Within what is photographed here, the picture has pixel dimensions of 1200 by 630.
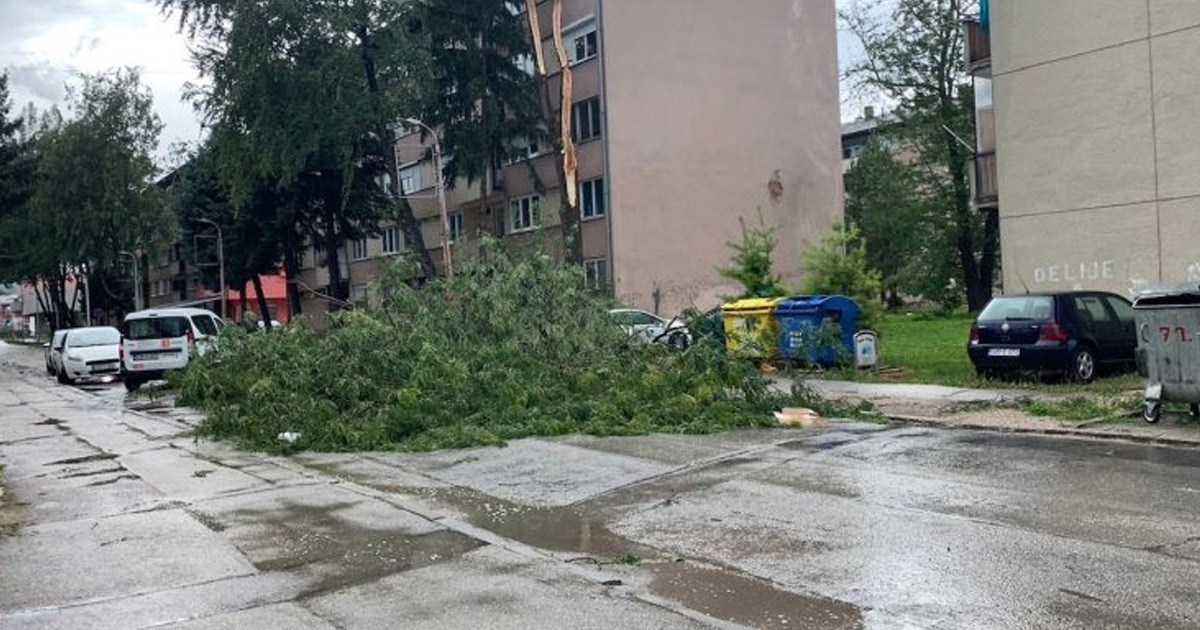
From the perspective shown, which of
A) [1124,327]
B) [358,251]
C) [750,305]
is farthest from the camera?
[358,251]

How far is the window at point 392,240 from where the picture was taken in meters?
54.4

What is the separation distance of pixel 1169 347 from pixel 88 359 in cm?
2872

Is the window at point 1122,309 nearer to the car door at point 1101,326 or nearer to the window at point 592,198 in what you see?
the car door at point 1101,326

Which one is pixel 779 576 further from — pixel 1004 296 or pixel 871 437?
pixel 1004 296

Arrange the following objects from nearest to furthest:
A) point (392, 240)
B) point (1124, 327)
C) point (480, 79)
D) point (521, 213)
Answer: point (1124, 327), point (480, 79), point (521, 213), point (392, 240)

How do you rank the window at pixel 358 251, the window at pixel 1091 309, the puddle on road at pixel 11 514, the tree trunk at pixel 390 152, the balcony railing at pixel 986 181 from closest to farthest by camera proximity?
the puddle on road at pixel 11 514 → the window at pixel 1091 309 → the balcony railing at pixel 986 181 → the tree trunk at pixel 390 152 → the window at pixel 358 251

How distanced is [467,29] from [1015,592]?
117 feet

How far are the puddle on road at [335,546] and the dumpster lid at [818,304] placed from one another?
13.4 meters

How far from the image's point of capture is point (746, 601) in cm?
614

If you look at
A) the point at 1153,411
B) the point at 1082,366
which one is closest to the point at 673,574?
the point at 1153,411

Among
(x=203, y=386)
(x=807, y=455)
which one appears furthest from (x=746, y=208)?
(x=807, y=455)

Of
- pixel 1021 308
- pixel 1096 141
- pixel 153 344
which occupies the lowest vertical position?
pixel 153 344

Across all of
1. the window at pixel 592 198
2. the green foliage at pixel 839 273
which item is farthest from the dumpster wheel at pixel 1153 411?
the window at pixel 592 198

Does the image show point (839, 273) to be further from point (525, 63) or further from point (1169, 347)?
point (525, 63)
